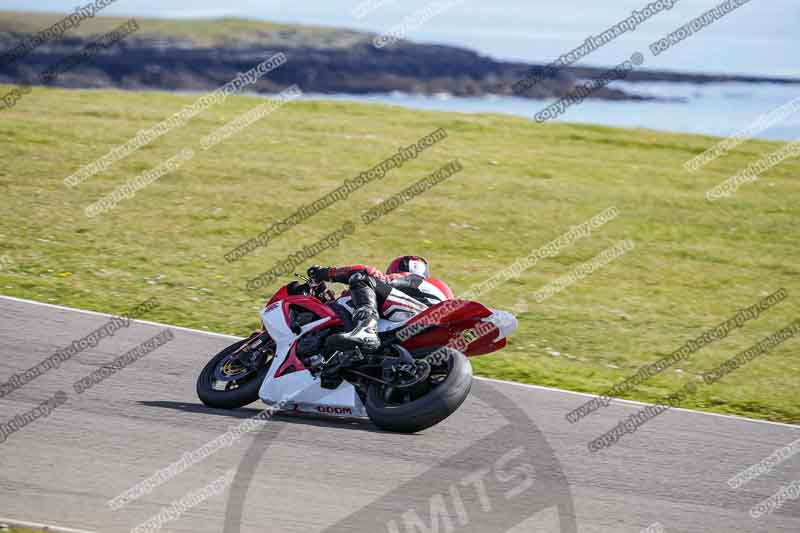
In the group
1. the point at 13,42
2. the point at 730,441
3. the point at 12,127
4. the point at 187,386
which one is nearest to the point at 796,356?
the point at 730,441

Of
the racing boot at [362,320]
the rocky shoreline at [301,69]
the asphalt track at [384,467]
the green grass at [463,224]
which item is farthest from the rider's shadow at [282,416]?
the rocky shoreline at [301,69]

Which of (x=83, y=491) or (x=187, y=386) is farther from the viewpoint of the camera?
(x=187, y=386)

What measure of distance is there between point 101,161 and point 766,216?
13.6 m

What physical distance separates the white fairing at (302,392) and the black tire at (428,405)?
18 centimetres

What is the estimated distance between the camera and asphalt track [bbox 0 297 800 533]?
6.18m

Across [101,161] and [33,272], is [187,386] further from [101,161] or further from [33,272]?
[101,161]

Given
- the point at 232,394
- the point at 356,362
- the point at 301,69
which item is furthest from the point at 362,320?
the point at 301,69

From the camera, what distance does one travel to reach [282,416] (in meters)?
7.93

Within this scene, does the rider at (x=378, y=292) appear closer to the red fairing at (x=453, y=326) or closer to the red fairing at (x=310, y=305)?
the red fairing at (x=310, y=305)

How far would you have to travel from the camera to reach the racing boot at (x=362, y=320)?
7320 millimetres

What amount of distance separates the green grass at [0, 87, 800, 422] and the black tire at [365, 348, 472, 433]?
289 cm

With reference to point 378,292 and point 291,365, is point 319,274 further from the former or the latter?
point 291,365

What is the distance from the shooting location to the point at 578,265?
1544 cm

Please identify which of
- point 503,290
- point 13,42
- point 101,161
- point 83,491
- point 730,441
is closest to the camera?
point 83,491
